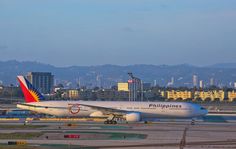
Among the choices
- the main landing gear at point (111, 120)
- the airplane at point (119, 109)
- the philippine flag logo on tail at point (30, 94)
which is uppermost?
the philippine flag logo on tail at point (30, 94)

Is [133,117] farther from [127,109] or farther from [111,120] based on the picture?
[111,120]

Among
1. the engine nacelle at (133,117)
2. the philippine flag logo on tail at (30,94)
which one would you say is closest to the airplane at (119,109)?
the engine nacelle at (133,117)

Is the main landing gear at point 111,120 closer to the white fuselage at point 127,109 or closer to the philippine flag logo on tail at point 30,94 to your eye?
the white fuselage at point 127,109

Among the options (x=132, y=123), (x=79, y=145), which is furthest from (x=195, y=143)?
(x=132, y=123)

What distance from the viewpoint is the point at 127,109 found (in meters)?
85.6

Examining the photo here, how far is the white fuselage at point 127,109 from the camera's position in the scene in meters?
84.9

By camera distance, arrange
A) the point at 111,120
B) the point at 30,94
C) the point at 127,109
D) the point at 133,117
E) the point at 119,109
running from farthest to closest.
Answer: the point at 30,94, the point at 127,109, the point at 119,109, the point at 111,120, the point at 133,117

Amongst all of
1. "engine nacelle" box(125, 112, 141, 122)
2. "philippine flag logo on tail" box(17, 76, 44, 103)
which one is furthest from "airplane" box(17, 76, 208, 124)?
"philippine flag logo on tail" box(17, 76, 44, 103)

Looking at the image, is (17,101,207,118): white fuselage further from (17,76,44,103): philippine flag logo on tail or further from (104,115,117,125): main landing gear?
(104,115,117,125): main landing gear

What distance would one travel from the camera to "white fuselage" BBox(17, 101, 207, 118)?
278 ft

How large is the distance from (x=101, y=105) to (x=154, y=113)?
24.4 feet

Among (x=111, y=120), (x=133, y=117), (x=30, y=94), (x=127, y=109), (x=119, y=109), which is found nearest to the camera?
(x=133, y=117)

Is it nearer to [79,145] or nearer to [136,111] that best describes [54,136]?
[79,145]

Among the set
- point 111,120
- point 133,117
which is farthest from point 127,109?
point 111,120
